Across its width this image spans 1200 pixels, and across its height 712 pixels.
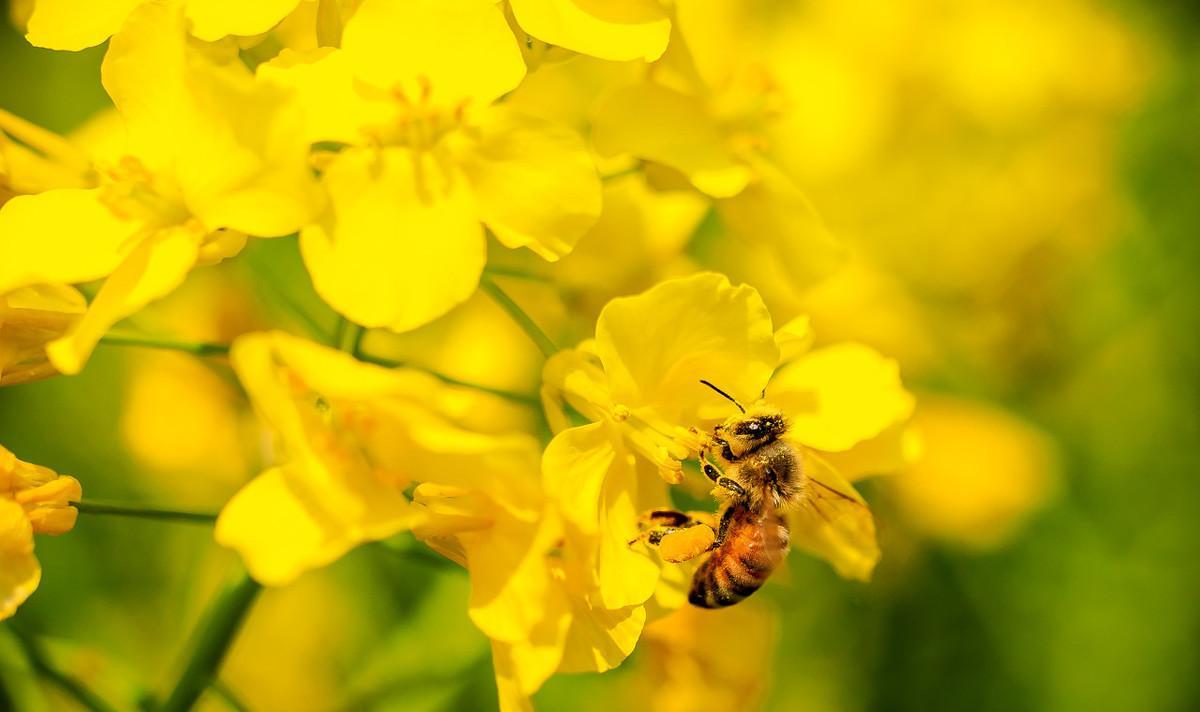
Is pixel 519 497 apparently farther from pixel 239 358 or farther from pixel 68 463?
pixel 68 463

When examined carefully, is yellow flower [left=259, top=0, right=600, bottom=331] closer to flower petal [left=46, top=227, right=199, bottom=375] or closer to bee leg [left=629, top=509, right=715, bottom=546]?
flower petal [left=46, top=227, right=199, bottom=375]

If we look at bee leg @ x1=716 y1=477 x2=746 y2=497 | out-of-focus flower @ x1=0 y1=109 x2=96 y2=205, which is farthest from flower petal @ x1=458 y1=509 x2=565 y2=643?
out-of-focus flower @ x1=0 y1=109 x2=96 y2=205

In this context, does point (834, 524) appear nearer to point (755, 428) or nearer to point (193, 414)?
point (755, 428)

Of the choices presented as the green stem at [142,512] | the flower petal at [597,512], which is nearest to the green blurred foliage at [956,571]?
the green stem at [142,512]

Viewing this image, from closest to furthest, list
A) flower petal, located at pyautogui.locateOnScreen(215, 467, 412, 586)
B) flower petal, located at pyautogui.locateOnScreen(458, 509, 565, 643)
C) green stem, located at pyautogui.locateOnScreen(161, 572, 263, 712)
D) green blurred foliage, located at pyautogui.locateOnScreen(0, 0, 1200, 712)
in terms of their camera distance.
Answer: flower petal, located at pyautogui.locateOnScreen(215, 467, 412, 586) → flower petal, located at pyautogui.locateOnScreen(458, 509, 565, 643) → green stem, located at pyautogui.locateOnScreen(161, 572, 263, 712) → green blurred foliage, located at pyautogui.locateOnScreen(0, 0, 1200, 712)

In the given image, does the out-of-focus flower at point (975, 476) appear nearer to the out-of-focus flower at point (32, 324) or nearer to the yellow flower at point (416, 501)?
the yellow flower at point (416, 501)

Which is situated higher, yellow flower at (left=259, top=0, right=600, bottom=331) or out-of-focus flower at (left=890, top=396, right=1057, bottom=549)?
yellow flower at (left=259, top=0, right=600, bottom=331)

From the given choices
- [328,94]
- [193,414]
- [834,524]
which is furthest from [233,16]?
[193,414]
